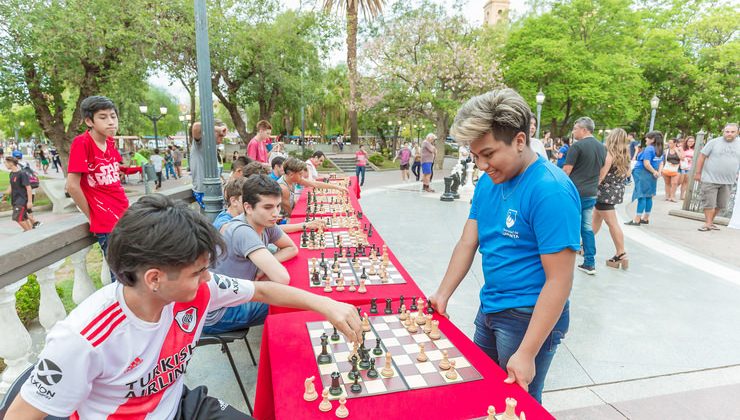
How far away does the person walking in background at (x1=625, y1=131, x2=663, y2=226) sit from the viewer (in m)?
7.90

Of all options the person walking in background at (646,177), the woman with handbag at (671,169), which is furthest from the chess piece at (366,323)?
the woman with handbag at (671,169)

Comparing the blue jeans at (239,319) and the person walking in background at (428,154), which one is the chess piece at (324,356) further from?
the person walking in background at (428,154)

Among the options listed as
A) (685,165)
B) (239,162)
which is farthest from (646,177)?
(239,162)

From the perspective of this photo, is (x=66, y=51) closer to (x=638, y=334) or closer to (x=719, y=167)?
(x=638, y=334)

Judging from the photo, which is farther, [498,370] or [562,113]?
[562,113]

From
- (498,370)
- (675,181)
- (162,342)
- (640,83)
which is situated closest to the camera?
(162,342)

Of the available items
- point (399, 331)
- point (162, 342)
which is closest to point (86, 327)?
point (162, 342)

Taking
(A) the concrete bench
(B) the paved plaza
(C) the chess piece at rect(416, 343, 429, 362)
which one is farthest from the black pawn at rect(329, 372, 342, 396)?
(A) the concrete bench

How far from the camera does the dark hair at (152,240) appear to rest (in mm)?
1233

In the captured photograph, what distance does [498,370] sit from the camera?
1694mm

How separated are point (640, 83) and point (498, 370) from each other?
28191 millimetres

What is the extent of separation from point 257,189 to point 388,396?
5.98 ft

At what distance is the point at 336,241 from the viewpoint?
12.3 ft

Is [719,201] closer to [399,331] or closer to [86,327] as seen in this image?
[399,331]
